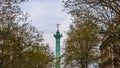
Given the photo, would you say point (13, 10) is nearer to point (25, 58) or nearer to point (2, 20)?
point (2, 20)

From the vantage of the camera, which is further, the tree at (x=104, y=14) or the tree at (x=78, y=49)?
the tree at (x=78, y=49)

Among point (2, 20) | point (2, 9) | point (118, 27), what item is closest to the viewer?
point (118, 27)

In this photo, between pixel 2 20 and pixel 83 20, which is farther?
pixel 2 20

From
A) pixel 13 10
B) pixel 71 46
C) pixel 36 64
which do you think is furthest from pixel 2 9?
pixel 36 64

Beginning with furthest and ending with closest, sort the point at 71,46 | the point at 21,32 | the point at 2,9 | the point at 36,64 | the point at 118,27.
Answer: the point at 36,64
the point at 71,46
the point at 21,32
the point at 2,9
the point at 118,27

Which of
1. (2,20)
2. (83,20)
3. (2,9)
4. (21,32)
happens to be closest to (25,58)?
(21,32)

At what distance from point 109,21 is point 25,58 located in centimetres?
2379

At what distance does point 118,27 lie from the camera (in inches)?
1671

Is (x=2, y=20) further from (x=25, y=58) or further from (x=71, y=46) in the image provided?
(x=71, y=46)

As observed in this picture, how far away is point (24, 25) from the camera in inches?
2446

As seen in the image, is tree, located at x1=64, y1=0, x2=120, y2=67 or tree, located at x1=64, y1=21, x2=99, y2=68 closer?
tree, located at x1=64, y1=0, x2=120, y2=67

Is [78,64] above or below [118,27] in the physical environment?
below

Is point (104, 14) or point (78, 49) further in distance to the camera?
point (78, 49)

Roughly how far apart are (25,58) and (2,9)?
15396mm
